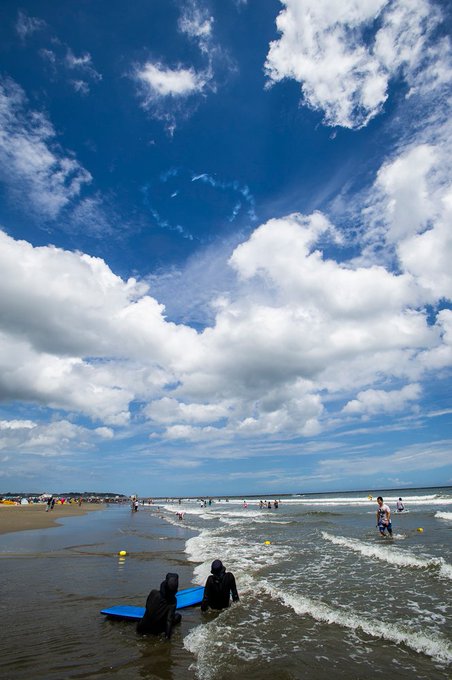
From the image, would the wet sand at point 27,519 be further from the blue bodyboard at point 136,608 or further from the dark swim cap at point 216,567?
the dark swim cap at point 216,567

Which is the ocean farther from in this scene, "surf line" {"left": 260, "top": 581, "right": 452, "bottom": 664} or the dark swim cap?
the dark swim cap

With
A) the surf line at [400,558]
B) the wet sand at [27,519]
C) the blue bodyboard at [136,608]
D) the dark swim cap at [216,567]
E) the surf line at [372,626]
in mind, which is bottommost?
the surf line at [372,626]

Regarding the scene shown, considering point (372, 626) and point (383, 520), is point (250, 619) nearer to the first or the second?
point (372, 626)

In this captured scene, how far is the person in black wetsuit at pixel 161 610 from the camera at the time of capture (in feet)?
24.5

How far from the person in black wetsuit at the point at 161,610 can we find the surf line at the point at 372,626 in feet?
11.2

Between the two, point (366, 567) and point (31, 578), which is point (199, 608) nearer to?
point (31, 578)

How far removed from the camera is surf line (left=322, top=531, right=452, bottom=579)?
44.3 ft

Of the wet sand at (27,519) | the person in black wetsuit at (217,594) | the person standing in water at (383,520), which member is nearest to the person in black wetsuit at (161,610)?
the person in black wetsuit at (217,594)

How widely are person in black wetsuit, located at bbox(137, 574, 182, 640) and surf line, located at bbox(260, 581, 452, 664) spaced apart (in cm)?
341

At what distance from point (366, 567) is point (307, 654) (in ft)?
28.8

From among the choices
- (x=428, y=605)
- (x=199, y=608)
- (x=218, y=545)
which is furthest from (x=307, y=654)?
(x=218, y=545)

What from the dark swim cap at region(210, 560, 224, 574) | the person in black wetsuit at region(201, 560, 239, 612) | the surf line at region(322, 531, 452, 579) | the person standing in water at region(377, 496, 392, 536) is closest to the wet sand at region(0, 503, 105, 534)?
the surf line at region(322, 531, 452, 579)

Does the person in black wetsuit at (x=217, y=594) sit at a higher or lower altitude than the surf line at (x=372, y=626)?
higher

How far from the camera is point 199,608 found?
9438mm
